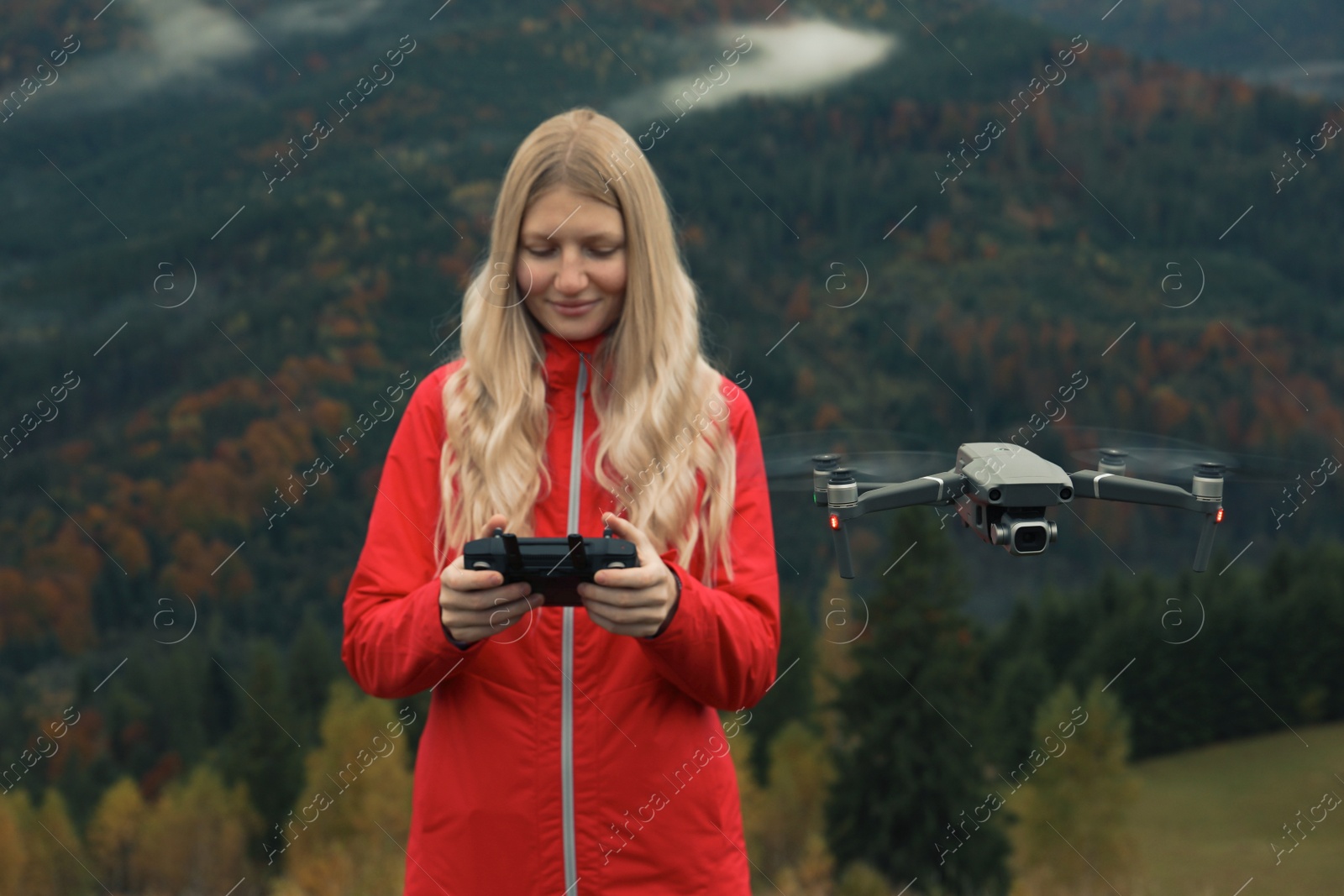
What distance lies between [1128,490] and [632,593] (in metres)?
0.89

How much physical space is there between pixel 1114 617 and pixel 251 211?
307ft

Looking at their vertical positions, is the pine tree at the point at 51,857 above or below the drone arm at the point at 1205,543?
below

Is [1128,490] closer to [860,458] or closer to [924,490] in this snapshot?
[924,490]

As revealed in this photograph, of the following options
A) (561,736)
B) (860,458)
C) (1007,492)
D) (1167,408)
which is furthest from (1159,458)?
(1167,408)

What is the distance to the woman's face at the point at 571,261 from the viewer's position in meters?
2.46

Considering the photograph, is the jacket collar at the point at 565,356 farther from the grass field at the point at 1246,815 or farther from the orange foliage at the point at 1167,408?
the orange foliage at the point at 1167,408

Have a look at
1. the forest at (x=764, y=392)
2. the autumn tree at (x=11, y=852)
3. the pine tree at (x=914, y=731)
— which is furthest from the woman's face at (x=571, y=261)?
the autumn tree at (x=11, y=852)

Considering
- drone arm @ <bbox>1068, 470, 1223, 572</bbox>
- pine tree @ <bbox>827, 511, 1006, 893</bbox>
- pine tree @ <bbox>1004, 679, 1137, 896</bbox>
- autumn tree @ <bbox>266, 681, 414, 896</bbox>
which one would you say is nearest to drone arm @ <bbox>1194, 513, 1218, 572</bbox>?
drone arm @ <bbox>1068, 470, 1223, 572</bbox>

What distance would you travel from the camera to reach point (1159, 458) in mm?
2236

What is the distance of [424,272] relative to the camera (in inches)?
3799

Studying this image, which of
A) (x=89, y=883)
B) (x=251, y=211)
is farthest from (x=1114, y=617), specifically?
(x=251, y=211)

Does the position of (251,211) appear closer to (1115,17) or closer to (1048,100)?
(1048,100)

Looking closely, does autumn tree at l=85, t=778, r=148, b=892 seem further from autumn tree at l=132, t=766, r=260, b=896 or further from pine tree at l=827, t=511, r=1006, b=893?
pine tree at l=827, t=511, r=1006, b=893

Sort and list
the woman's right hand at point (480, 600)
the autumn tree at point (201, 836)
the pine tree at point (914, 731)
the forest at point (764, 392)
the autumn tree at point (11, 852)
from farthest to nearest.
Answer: the autumn tree at point (201, 836), the autumn tree at point (11, 852), the forest at point (764, 392), the pine tree at point (914, 731), the woman's right hand at point (480, 600)
